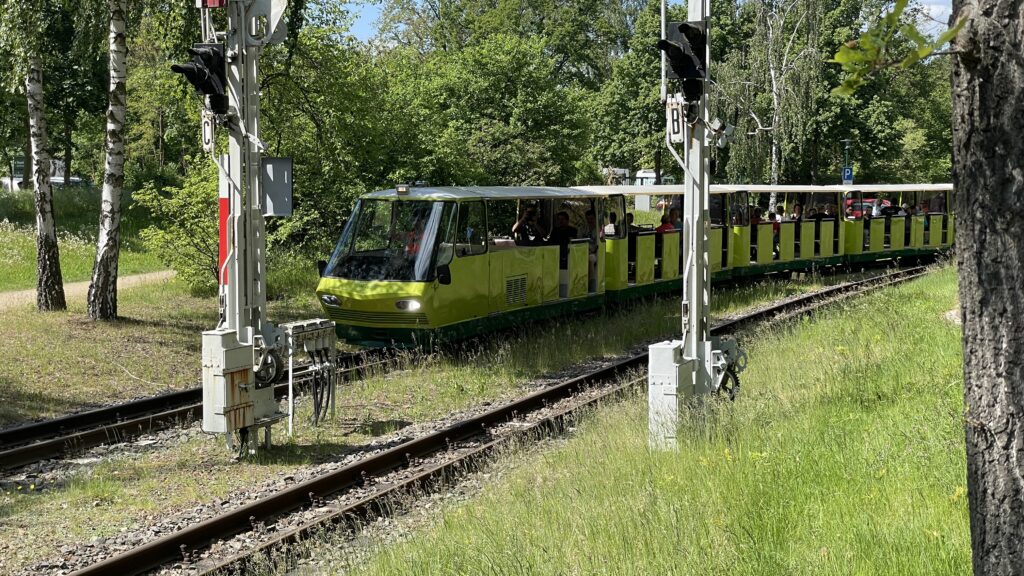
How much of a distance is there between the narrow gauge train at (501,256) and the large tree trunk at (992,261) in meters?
8.29

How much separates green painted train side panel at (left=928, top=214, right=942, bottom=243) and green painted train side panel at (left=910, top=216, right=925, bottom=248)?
44 centimetres

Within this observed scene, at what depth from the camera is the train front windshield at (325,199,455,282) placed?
1477 centimetres

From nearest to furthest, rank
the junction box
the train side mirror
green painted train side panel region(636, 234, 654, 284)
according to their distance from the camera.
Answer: the junction box < the train side mirror < green painted train side panel region(636, 234, 654, 284)

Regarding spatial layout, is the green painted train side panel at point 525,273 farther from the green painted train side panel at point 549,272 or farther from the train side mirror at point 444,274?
the train side mirror at point 444,274

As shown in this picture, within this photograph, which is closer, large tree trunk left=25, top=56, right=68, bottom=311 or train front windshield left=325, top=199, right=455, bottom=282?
train front windshield left=325, top=199, right=455, bottom=282

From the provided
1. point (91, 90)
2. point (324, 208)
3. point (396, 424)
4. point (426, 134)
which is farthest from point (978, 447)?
point (91, 90)

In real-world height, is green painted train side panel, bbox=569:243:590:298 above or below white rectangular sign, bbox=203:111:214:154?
below

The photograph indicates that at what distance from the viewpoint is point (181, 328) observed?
17.5 m

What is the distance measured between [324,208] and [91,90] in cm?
1914

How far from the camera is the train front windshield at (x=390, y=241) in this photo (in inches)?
581

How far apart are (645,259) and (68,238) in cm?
1876

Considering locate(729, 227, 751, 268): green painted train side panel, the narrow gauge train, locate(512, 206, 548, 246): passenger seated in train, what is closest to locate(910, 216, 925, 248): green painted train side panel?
the narrow gauge train

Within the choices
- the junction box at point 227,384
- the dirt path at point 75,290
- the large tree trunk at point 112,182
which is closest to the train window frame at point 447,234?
the junction box at point 227,384

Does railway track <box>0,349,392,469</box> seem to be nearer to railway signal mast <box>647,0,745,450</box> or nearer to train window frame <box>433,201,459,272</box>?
train window frame <box>433,201,459,272</box>
